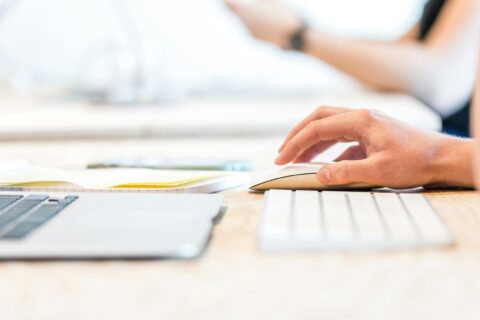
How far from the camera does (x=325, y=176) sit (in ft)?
2.95

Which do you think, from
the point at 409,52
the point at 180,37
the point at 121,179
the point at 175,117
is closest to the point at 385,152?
the point at 121,179

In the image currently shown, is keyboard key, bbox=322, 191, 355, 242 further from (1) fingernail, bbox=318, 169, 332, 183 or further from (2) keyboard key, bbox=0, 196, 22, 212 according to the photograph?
(2) keyboard key, bbox=0, 196, 22, 212

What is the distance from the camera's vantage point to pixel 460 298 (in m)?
0.55

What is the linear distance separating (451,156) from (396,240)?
1.04 ft

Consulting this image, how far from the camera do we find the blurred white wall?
2.67 m

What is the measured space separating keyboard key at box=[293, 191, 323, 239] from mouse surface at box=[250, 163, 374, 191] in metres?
0.04

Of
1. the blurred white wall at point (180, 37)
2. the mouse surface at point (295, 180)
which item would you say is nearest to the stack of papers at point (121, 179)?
the mouse surface at point (295, 180)

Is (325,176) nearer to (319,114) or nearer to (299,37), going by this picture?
(319,114)

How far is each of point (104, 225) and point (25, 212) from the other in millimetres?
96

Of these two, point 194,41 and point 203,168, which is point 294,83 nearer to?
point 194,41

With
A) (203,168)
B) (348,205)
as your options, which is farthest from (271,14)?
(348,205)

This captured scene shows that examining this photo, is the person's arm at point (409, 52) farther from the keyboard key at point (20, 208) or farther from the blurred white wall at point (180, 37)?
the keyboard key at point (20, 208)

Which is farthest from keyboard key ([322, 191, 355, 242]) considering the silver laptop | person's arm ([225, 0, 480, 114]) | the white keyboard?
person's arm ([225, 0, 480, 114])

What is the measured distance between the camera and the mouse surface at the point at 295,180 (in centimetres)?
91
